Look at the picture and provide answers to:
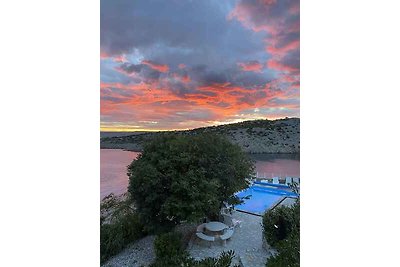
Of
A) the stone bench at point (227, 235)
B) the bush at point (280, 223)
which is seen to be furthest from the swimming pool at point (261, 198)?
the bush at point (280, 223)

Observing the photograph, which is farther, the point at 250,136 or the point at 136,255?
the point at 136,255

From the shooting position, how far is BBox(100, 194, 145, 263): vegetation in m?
3.69

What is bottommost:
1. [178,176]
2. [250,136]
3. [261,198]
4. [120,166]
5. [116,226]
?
[261,198]

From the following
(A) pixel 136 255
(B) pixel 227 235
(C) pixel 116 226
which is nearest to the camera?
(A) pixel 136 255

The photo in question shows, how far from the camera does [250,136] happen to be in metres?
3.57

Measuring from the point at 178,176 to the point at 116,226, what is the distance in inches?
52.7

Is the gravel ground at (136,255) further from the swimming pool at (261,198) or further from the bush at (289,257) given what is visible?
the swimming pool at (261,198)

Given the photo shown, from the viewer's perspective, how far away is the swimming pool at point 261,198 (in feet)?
18.1

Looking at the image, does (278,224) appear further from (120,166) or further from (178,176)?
(120,166)

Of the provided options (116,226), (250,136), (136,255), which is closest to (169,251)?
(136,255)

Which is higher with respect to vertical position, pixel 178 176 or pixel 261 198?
pixel 178 176

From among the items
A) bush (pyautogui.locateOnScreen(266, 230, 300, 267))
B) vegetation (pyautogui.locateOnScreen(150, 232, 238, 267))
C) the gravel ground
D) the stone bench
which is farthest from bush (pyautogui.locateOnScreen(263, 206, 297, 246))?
the gravel ground
